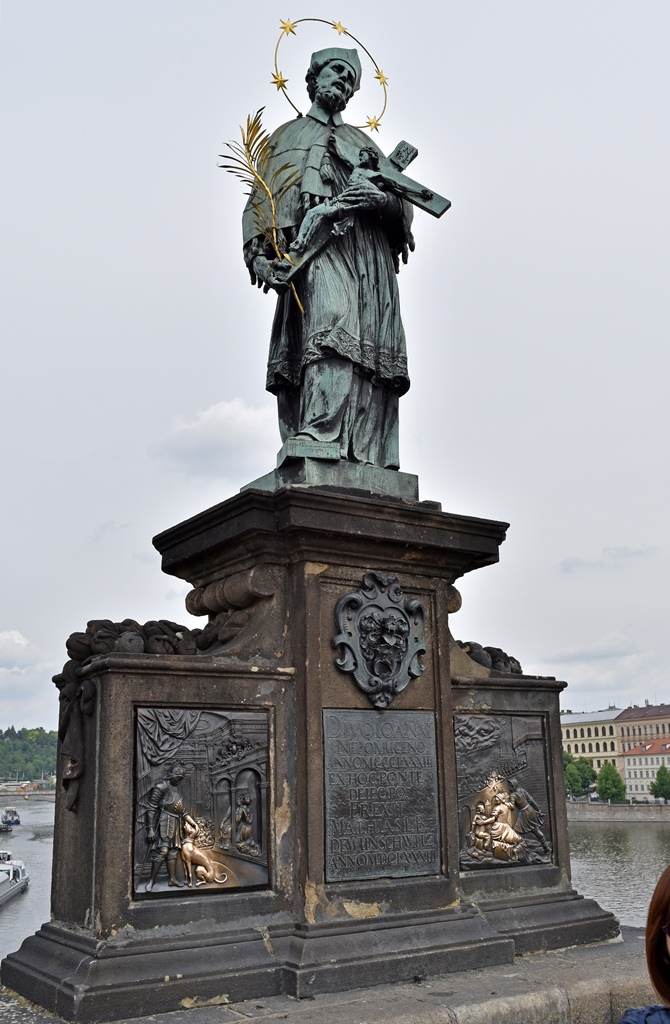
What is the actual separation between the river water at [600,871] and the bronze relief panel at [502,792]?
4.86 metres

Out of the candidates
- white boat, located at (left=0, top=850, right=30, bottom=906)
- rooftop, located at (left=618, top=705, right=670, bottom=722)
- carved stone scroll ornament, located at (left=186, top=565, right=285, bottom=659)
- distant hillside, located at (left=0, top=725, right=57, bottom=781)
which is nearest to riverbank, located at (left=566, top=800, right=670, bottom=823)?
rooftop, located at (left=618, top=705, right=670, bottom=722)

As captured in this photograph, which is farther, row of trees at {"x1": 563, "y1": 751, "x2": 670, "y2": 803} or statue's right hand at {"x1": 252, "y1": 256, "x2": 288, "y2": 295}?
row of trees at {"x1": 563, "y1": 751, "x2": 670, "y2": 803}

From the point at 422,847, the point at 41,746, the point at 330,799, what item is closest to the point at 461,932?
the point at 422,847

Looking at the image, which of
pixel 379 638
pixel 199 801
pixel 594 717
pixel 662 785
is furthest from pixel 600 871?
pixel 594 717

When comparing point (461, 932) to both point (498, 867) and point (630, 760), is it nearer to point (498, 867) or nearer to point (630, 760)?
point (498, 867)

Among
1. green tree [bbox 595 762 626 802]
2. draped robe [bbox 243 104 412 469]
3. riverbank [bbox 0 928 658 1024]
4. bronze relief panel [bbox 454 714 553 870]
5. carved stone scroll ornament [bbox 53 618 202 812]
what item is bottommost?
green tree [bbox 595 762 626 802]

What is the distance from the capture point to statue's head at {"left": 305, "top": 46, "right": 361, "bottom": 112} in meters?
7.36

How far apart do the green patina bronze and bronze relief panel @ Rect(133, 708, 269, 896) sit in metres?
1.96

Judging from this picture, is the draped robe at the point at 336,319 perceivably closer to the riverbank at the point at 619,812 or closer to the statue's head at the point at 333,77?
the statue's head at the point at 333,77

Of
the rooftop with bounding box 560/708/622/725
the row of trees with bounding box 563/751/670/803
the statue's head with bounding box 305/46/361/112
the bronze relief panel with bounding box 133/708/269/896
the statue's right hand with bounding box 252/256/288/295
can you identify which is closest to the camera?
the bronze relief panel with bounding box 133/708/269/896

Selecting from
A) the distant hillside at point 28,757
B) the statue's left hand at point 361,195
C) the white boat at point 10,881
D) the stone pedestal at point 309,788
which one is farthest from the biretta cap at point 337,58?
the distant hillside at point 28,757

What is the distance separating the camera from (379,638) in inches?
247

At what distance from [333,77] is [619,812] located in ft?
220

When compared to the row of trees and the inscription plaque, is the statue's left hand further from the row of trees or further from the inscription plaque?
the row of trees
